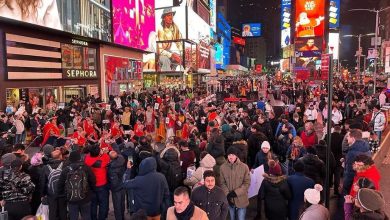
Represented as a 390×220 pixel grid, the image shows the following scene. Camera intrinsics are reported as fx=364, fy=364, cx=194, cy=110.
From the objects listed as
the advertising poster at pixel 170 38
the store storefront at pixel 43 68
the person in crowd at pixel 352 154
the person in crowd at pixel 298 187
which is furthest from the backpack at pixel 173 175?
the advertising poster at pixel 170 38

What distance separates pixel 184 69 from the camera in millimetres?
61500

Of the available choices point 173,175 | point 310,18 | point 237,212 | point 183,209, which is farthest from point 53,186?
point 310,18

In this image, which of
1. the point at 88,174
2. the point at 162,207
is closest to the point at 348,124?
the point at 162,207

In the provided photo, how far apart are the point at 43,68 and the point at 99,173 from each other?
19.9 meters

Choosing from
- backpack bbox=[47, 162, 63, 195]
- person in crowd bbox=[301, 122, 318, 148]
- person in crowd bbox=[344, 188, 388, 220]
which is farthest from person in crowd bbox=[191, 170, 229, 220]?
person in crowd bbox=[301, 122, 318, 148]

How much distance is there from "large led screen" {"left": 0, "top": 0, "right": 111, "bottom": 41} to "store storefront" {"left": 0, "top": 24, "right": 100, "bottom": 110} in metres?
1.56

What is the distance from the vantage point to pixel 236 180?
20.7ft

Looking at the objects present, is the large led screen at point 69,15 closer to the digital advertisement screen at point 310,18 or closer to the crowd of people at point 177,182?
the crowd of people at point 177,182

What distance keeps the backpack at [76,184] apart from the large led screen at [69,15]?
14654 millimetres

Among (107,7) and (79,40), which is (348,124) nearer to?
(79,40)

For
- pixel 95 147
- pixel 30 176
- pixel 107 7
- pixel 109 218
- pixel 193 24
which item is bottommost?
pixel 109 218

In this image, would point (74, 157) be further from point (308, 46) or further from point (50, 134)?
point (308, 46)

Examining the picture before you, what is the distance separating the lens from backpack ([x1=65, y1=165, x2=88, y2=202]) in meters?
6.20

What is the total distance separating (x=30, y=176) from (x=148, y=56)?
54.2 meters
